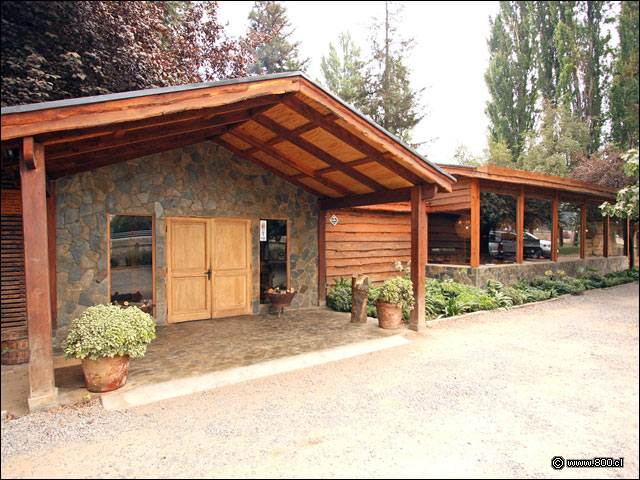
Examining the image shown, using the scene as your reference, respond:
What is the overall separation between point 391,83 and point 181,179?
52.3 feet

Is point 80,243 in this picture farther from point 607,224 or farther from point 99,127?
point 607,224

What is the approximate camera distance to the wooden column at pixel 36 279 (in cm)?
340

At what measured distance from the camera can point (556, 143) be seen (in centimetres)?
1783

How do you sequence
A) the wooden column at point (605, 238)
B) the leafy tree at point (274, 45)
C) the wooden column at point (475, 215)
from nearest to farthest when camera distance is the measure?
the wooden column at point (475, 215) < the wooden column at point (605, 238) < the leafy tree at point (274, 45)

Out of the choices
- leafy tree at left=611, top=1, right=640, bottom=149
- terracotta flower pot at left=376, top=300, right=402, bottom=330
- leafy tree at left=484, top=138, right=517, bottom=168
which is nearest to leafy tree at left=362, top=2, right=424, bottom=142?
leafy tree at left=484, top=138, right=517, bottom=168

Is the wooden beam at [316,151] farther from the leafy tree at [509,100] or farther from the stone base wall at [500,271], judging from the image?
the leafy tree at [509,100]

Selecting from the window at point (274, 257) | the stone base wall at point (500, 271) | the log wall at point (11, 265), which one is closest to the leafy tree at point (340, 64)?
the stone base wall at point (500, 271)

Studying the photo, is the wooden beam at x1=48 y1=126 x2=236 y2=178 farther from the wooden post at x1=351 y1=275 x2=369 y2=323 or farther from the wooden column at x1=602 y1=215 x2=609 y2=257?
the wooden column at x1=602 y1=215 x2=609 y2=257

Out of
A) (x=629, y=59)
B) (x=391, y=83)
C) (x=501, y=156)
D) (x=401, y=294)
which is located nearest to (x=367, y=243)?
(x=401, y=294)

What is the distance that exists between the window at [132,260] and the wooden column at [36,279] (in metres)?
2.90

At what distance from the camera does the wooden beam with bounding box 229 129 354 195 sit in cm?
670

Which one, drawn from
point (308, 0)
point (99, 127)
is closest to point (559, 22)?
point (308, 0)

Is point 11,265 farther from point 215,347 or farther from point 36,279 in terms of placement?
point 215,347

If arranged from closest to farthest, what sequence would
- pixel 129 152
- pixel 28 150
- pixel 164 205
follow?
pixel 28 150 < pixel 129 152 < pixel 164 205
